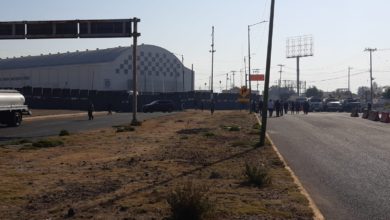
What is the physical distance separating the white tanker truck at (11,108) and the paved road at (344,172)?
1633 cm

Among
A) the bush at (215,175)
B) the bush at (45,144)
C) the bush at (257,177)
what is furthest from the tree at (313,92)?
the bush at (257,177)

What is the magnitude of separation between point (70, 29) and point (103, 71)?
5732 centimetres

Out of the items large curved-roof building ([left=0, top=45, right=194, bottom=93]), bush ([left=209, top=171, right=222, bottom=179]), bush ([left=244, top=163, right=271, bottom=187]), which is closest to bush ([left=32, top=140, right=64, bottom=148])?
bush ([left=209, top=171, right=222, bottom=179])

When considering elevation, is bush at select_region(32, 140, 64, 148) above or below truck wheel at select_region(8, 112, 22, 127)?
below

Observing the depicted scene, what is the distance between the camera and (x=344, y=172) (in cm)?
1455

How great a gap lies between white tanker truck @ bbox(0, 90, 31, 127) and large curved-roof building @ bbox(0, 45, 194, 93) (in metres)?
56.7

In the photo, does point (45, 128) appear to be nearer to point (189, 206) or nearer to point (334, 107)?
point (189, 206)

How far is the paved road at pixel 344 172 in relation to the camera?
989 cm

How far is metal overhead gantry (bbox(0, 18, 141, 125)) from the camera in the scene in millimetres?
35250

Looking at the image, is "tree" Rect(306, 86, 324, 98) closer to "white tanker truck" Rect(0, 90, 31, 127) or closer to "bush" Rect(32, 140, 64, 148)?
"white tanker truck" Rect(0, 90, 31, 127)

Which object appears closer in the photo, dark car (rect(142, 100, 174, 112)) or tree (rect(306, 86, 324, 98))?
dark car (rect(142, 100, 174, 112))

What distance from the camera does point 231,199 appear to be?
32.9 feet

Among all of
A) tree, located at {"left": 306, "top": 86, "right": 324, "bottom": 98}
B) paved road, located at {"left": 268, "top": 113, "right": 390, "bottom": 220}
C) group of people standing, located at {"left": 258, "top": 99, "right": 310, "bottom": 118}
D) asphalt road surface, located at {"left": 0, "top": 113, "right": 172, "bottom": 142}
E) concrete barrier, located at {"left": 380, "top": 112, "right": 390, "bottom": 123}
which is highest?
tree, located at {"left": 306, "top": 86, "right": 324, "bottom": 98}

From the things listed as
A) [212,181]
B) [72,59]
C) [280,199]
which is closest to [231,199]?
[280,199]
